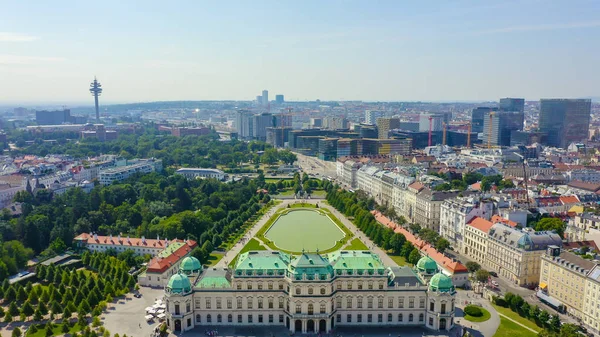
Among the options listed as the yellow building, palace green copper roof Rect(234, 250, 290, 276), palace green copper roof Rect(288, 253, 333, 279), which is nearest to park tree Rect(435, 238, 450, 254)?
the yellow building

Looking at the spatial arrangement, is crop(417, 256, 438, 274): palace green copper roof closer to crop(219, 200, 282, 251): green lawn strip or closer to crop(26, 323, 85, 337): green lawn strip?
crop(219, 200, 282, 251): green lawn strip

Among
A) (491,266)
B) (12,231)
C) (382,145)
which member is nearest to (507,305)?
(491,266)

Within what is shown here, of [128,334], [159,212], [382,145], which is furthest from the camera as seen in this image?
[382,145]

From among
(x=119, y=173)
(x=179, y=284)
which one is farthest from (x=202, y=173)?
(x=179, y=284)

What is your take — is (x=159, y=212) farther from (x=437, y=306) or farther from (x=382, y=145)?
(x=382, y=145)

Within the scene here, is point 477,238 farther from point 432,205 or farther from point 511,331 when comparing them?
point 511,331

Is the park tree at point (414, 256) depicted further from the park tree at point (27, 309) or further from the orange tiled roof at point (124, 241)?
the park tree at point (27, 309)
